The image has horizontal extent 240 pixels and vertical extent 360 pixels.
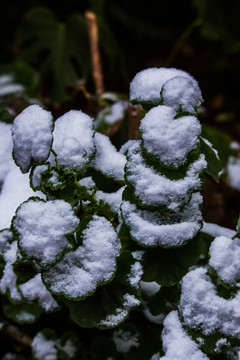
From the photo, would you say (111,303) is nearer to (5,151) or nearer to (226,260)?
(226,260)

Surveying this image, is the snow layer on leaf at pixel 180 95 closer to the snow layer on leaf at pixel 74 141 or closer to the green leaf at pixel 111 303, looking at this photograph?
the snow layer on leaf at pixel 74 141

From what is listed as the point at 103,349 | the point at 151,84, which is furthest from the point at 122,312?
the point at 151,84

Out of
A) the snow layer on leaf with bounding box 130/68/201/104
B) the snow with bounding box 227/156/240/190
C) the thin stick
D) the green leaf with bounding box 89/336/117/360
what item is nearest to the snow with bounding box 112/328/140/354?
the green leaf with bounding box 89/336/117/360

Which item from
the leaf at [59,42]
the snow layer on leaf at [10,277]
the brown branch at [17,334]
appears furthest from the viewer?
the leaf at [59,42]

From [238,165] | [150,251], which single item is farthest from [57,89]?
[150,251]

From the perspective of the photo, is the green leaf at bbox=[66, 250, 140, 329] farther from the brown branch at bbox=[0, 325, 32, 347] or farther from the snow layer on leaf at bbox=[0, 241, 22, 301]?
the brown branch at bbox=[0, 325, 32, 347]

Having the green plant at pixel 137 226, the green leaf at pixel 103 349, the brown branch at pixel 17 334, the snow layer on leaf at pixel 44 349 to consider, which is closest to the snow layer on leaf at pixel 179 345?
the green plant at pixel 137 226
